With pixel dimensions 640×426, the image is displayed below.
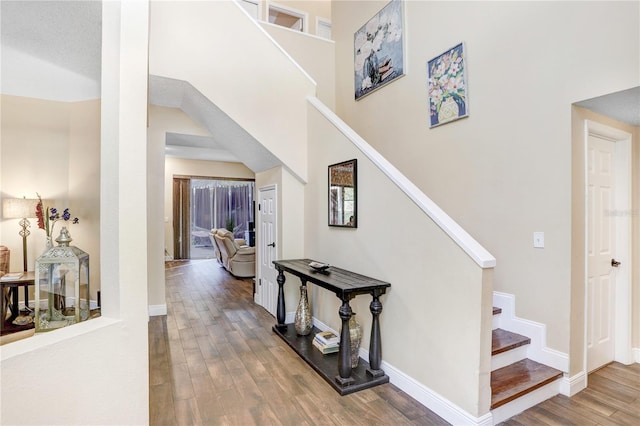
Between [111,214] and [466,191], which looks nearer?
[111,214]

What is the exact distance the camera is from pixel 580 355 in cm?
253

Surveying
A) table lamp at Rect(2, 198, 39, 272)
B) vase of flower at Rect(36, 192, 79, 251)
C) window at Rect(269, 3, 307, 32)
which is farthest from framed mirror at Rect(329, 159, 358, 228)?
window at Rect(269, 3, 307, 32)

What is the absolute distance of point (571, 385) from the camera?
244 cm

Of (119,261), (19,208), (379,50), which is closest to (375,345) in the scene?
(119,261)

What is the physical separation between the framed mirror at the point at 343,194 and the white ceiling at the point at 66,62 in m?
1.15

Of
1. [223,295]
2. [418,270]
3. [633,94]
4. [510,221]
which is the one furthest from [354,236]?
[223,295]

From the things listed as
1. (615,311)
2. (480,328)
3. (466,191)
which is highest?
(466,191)

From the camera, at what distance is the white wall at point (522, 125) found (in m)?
2.30

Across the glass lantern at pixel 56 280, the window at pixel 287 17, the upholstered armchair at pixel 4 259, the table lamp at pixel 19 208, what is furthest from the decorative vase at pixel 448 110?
the upholstered armchair at pixel 4 259

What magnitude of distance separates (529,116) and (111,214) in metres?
3.05

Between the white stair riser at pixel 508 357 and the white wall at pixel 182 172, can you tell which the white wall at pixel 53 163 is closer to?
the white stair riser at pixel 508 357

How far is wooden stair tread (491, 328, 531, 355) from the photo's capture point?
252cm

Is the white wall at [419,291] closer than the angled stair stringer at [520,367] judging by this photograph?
Yes

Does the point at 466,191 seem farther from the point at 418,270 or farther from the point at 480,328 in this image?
the point at 480,328
